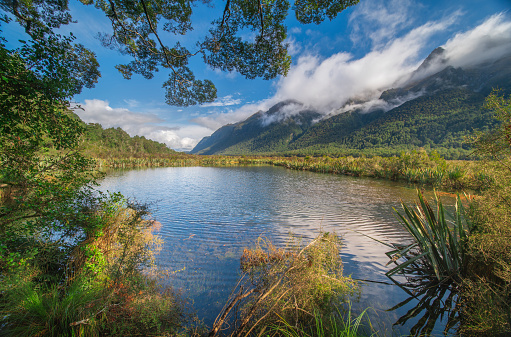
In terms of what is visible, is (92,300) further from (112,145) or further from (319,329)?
(112,145)

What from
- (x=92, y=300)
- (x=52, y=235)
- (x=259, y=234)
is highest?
(x=52, y=235)

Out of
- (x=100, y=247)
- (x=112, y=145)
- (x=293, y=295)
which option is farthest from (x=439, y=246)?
(x=112, y=145)

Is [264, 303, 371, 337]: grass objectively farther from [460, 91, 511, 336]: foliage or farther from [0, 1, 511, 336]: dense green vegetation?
[460, 91, 511, 336]: foliage

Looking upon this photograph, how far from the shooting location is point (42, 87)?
124 inches

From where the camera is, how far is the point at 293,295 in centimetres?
315

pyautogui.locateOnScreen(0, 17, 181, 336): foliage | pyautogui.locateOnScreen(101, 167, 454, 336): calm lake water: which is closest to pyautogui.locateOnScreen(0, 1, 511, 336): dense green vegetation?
pyautogui.locateOnScreen(0, 17, 181, 336): foliage

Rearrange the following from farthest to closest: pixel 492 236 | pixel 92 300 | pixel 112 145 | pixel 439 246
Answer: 1. pixel 112 145
2. pixel 439 246
3. pixel 492 236
4. pixel 92 300

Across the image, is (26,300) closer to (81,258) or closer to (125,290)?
(125,290)

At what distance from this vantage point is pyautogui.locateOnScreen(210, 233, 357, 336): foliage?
9.93ft

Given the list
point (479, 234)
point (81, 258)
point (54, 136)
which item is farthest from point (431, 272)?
point (54, 136)

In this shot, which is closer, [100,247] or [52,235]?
[52,235]

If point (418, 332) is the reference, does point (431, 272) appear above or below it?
above

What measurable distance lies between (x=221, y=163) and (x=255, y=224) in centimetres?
6982

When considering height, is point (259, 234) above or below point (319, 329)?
below
